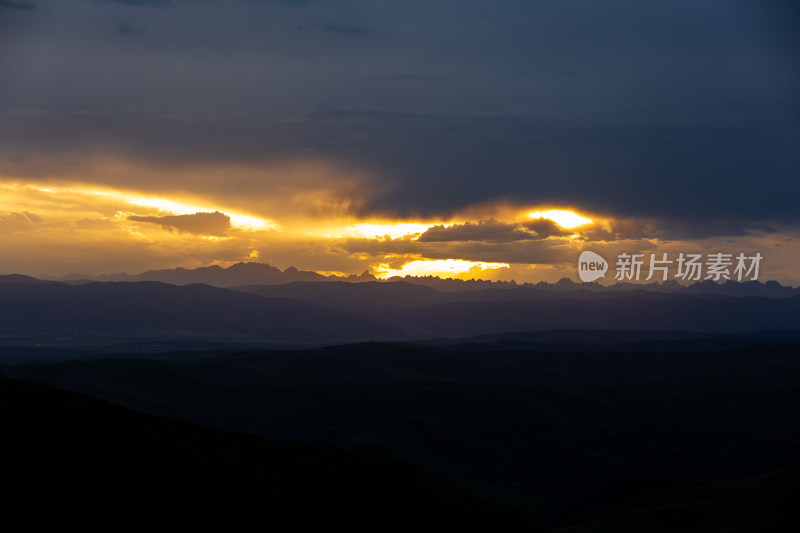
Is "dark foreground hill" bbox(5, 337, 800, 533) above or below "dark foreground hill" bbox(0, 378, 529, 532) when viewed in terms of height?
below

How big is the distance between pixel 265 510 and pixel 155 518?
21.7ft

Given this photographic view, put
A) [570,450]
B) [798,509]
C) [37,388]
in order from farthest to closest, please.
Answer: [570,450]
[798,509]
[37,388]

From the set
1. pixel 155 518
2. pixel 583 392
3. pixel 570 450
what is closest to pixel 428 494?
pixel 155 518

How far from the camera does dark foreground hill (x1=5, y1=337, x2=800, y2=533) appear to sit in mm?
66000

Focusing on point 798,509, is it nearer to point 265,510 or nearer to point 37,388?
point 265,510

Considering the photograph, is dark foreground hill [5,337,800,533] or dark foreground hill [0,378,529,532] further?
dark foreground hill [5,337,800,533]

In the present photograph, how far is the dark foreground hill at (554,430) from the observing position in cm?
6600

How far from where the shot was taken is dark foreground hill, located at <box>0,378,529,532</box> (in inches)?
1345

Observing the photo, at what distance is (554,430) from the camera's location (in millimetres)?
139000

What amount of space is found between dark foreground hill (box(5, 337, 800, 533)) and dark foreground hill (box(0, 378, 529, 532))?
74.4ft

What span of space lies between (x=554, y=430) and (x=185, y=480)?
109m

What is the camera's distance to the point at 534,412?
149 metres

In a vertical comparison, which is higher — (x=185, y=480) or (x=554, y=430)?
(x=185, y=480)

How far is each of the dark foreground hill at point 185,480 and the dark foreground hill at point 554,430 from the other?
2267 cm
